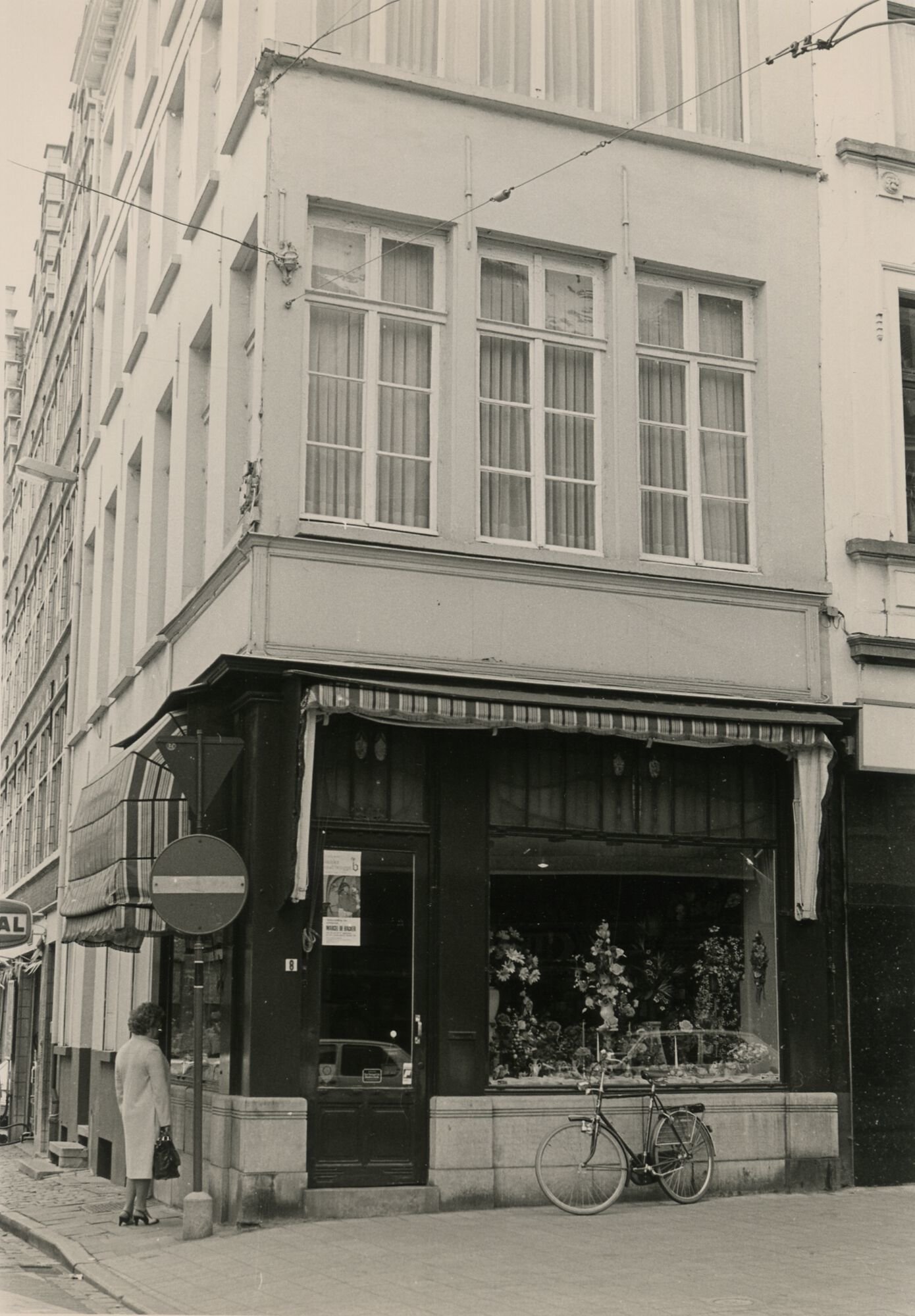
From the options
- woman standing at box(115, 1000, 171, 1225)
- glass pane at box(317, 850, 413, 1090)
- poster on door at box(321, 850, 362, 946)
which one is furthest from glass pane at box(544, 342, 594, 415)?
woman standing at box(115, 1000, 171, 1225)

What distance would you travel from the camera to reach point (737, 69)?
50.1 feet

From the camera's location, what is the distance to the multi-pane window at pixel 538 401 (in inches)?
545

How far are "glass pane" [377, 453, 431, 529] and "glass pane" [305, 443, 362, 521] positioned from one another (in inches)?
7.8

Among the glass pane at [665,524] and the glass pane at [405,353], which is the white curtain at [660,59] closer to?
the glass pane at [405,353]

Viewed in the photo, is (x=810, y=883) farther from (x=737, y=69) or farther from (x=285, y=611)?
(x=737, y=69)

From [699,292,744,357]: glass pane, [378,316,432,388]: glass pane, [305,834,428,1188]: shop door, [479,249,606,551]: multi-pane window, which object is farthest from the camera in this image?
[699,292,744,357]: glass pane

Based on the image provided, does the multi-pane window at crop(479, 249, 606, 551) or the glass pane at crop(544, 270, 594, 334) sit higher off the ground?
the glass pane at crop(544, 270, 594, 334)

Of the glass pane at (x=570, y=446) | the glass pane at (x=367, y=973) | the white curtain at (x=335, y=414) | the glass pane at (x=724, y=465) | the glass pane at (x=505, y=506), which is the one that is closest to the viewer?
the glass pane at (x=367, y=973)

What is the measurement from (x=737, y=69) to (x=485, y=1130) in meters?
9.78

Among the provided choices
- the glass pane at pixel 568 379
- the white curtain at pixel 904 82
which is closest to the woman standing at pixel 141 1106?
the glass pane at pixel 568 379

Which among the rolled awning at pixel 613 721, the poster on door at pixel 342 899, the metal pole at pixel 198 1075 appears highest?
the rolled awning at pixel 613 721

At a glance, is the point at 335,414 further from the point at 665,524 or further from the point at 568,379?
the point at 665,524

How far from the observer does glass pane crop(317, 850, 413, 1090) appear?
12.4m

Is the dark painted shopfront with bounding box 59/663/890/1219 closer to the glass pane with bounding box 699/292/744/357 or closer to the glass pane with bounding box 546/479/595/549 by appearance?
the glass pane with bounding box 546/479/595/549
